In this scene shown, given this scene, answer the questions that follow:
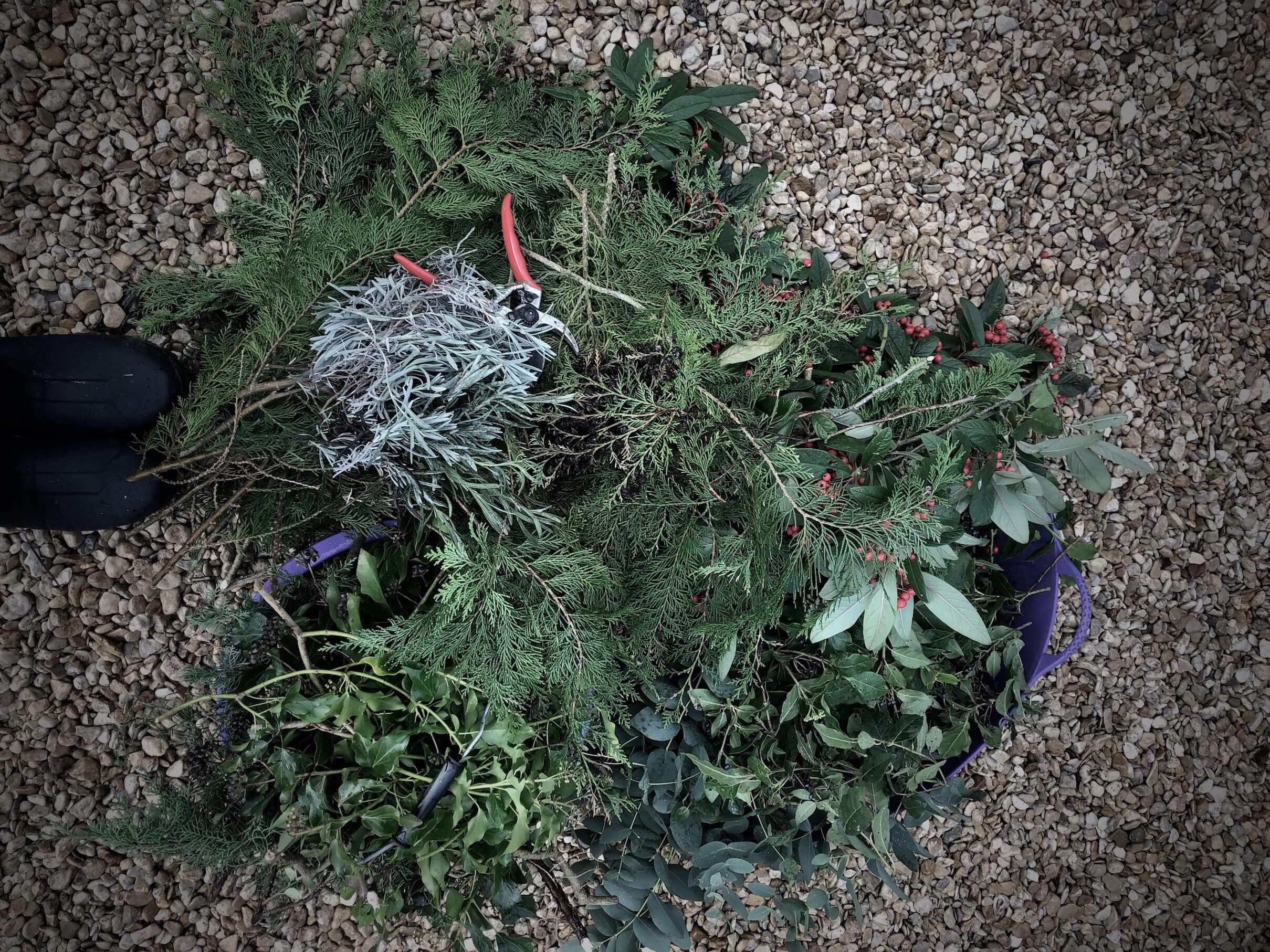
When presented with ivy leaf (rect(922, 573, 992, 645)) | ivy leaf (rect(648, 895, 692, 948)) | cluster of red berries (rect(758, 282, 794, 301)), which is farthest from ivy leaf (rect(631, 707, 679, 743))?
cluster of red berries (rect(758, 282, 794, 301))

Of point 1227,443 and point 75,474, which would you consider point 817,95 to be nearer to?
point 1227,443

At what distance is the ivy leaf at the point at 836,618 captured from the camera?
127cm

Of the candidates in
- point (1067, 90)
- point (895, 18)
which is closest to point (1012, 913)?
point (1067, 90)

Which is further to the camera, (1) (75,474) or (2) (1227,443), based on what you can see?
(2) (1227,443)

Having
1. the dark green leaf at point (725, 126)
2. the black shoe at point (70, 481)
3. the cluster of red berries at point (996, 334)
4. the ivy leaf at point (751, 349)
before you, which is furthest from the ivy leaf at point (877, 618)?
the black shoe at point (70, 481)

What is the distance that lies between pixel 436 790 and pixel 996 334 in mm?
1339

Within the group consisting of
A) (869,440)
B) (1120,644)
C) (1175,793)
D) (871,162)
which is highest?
(871,162)

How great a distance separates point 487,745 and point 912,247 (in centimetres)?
130

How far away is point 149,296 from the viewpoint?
152 centimetres

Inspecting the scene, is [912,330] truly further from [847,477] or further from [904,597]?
[904,597]

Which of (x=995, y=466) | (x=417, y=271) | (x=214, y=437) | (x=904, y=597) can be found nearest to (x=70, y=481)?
(x=214, y=437)

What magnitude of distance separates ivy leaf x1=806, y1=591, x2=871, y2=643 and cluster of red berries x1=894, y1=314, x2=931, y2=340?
0.61 meters

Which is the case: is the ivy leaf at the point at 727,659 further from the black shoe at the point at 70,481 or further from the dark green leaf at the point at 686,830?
the black shoe at the point at 70,481

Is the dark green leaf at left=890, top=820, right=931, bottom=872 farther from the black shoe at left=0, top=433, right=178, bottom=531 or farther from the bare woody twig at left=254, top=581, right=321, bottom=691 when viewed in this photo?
the black shoe at left=0, top=433, right=178, bottom=531
